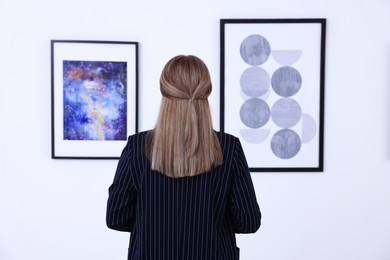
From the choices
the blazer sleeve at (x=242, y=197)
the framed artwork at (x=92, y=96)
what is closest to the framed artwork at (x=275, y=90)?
the framed artwork at (x=92, y=96)

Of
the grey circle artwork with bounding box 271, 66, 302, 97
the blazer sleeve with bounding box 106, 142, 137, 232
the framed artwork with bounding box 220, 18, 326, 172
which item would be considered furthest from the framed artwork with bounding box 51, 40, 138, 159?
the blazer sleeve with bounding box 106, 142, 137, 232

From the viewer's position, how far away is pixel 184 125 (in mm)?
1352

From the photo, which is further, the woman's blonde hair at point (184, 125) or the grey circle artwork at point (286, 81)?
the grey circle artwork at point (286, 81)

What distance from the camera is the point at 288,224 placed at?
2508mm

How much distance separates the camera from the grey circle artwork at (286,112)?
8.10 ft

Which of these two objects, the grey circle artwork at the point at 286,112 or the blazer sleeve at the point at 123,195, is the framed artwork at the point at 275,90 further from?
the blazer sleeve at the point at 123,195

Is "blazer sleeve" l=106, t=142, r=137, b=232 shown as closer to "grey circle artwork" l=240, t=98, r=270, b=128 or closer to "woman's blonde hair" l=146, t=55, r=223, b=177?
"woman's blonde hair" l=146, t=55, r=223, b=177

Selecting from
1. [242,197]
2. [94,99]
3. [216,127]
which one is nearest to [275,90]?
→ [216,127]

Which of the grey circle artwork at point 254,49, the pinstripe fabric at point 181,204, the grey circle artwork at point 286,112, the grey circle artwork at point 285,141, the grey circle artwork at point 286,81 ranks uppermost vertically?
the grey circle artwork at point 254,49

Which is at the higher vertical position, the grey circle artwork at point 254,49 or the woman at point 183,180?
the grey circle artwork at point 254,49

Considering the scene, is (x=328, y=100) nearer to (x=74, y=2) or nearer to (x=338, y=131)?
(x=338, y=131)

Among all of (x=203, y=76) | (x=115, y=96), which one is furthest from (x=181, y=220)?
(x=115, y=96)

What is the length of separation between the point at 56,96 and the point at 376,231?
6.45 ft

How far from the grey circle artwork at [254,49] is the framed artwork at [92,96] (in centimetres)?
60
